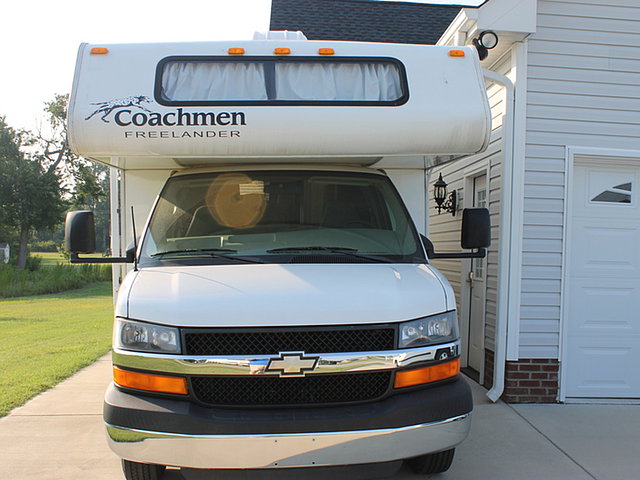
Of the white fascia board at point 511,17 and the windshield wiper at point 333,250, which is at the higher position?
the white fascia board at point 511,17

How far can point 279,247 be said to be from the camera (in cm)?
380

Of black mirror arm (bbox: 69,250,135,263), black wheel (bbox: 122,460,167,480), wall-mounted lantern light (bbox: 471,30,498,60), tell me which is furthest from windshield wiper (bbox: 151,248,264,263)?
wall-mounted lantern light (bbox: 471,30,498,60)

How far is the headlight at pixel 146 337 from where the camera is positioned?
10.0ft

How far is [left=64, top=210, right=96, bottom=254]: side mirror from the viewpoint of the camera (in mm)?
3929

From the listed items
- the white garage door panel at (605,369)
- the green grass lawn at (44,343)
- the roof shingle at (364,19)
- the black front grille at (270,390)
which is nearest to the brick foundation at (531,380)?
the white garage door panel at (605,369)

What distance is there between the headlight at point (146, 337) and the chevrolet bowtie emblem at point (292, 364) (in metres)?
0.52

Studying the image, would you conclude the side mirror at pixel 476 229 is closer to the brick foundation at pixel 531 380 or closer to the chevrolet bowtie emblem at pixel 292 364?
the chevrolet bowtie emblem at pixel 292 364

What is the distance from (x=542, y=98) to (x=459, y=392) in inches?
132

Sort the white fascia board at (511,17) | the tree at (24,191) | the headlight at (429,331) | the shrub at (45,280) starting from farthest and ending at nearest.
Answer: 1. the tree at (24,191)
2. the shrub at (45,280)
3. the white fascia board at (511,17)
4. the headlight at (429,331)

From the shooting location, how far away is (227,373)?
119 inches

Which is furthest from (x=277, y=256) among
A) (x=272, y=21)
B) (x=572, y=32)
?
(x=272, y=21)

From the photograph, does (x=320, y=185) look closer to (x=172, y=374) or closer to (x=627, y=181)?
(x=172, y=374)

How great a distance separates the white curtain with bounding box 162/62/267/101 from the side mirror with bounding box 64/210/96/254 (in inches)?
41.3

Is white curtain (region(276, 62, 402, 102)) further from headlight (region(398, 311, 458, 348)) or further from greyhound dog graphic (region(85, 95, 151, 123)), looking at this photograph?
headlight (region(398, 311, 458, 348))
